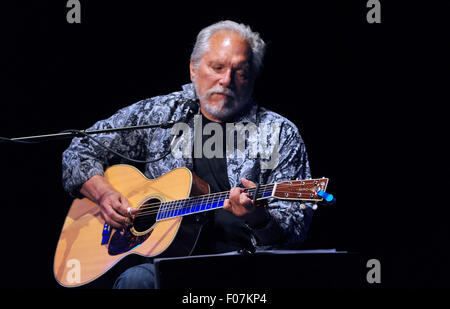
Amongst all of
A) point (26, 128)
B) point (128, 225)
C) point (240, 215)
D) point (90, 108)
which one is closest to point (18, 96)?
point (26, 128)

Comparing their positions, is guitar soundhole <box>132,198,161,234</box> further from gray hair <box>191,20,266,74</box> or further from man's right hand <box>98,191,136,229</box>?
gray hair <box>191,20,266,74</box>

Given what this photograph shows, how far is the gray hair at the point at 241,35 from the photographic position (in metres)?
3.04

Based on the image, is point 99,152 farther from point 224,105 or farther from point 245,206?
point 245,206

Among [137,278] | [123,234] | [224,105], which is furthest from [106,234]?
[224,105]

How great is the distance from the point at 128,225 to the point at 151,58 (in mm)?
1433

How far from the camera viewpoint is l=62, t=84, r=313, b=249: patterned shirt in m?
2.76

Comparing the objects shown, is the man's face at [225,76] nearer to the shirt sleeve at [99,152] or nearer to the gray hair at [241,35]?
the gray hair at [241,35]

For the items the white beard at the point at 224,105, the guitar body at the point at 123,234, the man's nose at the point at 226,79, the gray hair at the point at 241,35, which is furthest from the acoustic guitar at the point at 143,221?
the gray hair at the point at 241,35

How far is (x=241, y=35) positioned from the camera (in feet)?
9.87

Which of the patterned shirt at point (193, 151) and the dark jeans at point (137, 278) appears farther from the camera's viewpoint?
the patterned shirt at point (193, 151)

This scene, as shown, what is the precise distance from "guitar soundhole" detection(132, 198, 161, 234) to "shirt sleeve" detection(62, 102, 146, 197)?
44 cm

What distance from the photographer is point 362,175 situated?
3.32m

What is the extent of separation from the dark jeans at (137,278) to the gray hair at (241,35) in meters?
1.36

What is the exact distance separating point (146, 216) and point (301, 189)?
3.03 feet
